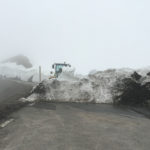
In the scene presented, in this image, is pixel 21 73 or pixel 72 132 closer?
pixel 72 132

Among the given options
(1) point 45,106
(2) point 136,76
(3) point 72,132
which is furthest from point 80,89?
(3) point 72,132

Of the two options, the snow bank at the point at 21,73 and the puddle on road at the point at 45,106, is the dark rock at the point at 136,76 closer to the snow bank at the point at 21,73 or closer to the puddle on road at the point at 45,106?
the puddle on road at the point at 45,106

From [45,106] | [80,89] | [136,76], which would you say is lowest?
[45,106]

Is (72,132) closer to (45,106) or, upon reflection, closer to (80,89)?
(45,106)

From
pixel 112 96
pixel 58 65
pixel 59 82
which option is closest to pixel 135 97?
pixel 112 96

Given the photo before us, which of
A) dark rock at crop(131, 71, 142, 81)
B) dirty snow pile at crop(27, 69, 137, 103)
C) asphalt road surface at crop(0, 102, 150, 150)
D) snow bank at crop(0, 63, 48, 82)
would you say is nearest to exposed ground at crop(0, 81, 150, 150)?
asphalt road surface at crop(0, 102, 150, 150)

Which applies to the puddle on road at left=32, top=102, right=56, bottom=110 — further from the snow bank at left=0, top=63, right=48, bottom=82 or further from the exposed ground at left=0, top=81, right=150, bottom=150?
the snow bank at left=0, top=63, right=48, bottom=82

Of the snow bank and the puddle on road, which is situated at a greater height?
the snow bank

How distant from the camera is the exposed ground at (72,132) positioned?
11.6 ft

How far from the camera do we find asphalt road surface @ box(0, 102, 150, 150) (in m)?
3.54

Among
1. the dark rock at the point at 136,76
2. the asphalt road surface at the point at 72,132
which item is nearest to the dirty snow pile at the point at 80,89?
the dark rock at the point at 136,76

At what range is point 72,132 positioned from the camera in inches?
169

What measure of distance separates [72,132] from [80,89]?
14.6 feet

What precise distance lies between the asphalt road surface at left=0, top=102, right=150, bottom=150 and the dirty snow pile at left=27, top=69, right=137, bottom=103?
7.63ft
